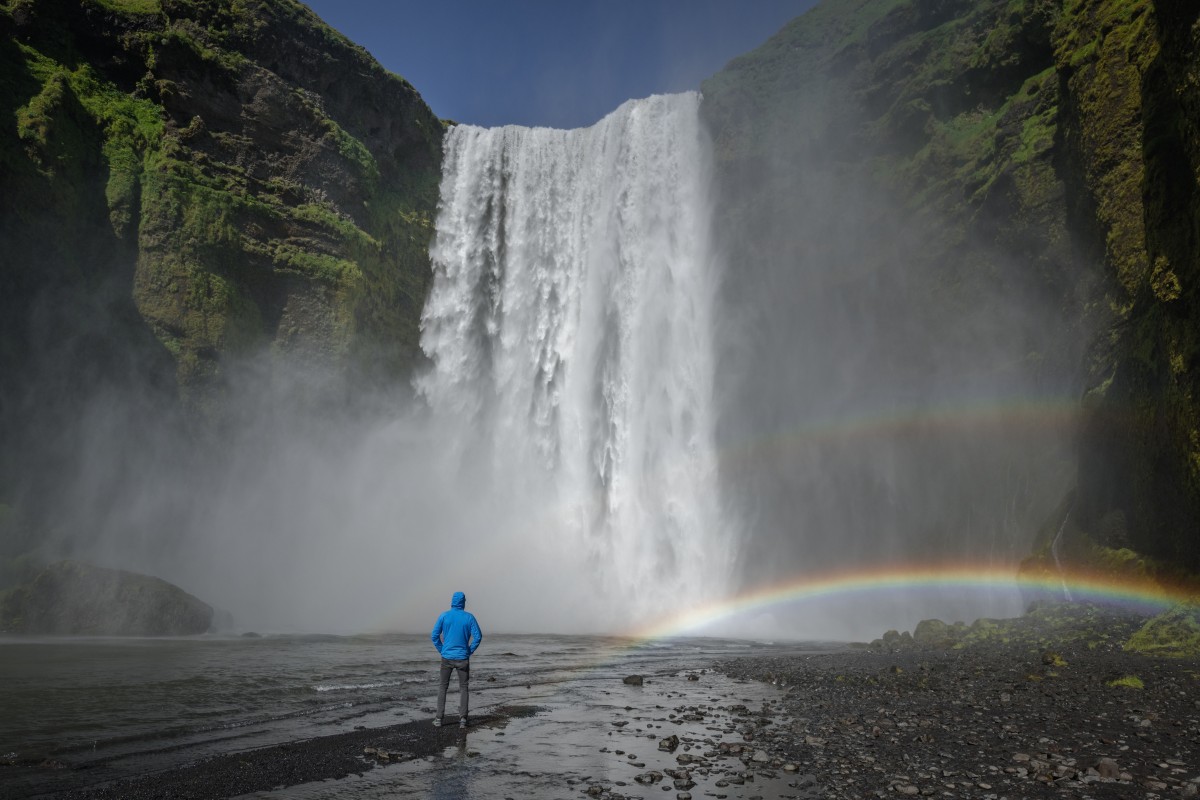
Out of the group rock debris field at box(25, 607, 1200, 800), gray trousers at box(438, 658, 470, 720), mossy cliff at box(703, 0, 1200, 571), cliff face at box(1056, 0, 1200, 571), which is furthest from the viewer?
mossy cliff at box(703, 0, 1200, 571)

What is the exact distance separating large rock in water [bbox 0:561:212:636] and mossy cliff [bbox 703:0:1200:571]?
28732 millimetres

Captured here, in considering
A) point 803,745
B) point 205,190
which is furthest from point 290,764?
point 205,190

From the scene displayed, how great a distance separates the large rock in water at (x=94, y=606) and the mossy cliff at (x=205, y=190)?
11.7 meters

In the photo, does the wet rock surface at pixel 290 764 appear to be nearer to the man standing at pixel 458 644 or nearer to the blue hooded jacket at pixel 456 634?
the man standing at pixel 458 644

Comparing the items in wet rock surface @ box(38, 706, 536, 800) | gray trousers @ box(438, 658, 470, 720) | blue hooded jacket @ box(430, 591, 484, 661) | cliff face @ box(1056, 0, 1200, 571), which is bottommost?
wet rock surface @ box(38, 706, 536, 800)

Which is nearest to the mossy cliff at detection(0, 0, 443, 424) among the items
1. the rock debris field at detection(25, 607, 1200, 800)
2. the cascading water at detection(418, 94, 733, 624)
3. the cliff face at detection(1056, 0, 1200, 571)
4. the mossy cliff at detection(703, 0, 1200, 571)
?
the cascading water at detection(418, 94, 733, 624)

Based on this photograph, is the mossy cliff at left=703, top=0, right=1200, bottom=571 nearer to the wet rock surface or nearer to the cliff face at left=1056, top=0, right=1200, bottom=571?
the cliff face at left=1056, top=0, right=1200, bottom=571

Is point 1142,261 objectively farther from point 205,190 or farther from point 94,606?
point 205,190

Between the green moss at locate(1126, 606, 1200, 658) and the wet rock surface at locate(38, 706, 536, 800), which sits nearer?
the wet rock surface at locate(38, 706, 536, 800)

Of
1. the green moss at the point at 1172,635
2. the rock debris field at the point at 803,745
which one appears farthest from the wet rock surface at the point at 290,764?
the green moss at the point at 1172,635

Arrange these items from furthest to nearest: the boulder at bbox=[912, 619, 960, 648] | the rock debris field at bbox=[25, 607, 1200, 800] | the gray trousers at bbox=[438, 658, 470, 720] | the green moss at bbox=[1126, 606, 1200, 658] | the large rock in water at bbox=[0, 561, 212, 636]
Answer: the large rock in water at bbox=[0, 561, 212, 636] < the boulder at bbox=[912, 619, 960, 648] < the green moss at bbox=[1126, 606, 1200, 658] < the gray trousers at bbox=[438, 658, 470, 720] < the rock debris field at bbox=[25, 607, 1200, 800]

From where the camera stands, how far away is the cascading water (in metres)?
39.1

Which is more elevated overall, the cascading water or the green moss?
the cascading water

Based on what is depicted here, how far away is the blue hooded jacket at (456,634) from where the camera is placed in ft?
32.2
